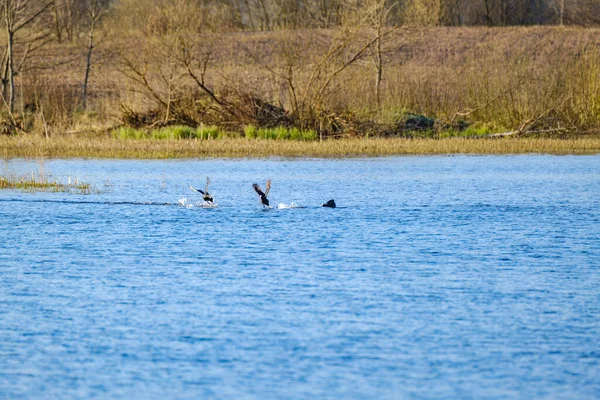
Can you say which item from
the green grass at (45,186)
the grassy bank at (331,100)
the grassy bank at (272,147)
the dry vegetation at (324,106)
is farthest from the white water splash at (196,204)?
the grassy bank at (331,100)

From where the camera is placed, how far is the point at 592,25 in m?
61.2

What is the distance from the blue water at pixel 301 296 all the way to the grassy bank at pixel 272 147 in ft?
25.3

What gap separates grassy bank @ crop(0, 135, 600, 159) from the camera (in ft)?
79.7

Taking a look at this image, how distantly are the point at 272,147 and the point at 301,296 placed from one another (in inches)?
635

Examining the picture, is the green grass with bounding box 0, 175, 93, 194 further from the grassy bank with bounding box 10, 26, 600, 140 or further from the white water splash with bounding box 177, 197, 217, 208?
the grassy bank with bounding box 10, 26, 600, 140

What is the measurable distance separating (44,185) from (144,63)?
37.1 ft

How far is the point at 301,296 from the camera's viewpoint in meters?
9.00

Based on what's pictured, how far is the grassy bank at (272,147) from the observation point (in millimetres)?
24297

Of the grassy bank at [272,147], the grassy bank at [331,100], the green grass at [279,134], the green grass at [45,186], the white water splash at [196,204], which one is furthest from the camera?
the grassy bank at [331,100]

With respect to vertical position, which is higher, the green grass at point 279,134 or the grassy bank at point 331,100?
the grassy bank at point 331,100

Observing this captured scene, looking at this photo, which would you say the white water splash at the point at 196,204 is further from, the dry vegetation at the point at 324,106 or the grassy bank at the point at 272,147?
the dry vegetation at the point at 324,106

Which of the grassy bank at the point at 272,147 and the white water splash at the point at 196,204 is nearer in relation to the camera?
the white water splash at the point at 196,204

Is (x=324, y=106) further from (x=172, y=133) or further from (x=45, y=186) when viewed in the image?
(x=45, y=186)

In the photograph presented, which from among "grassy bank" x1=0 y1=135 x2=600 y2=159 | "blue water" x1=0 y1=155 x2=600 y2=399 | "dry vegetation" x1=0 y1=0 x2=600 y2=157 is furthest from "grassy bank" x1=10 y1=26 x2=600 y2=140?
"blue water" x1=0 y1=155 x2=600 y2=399
